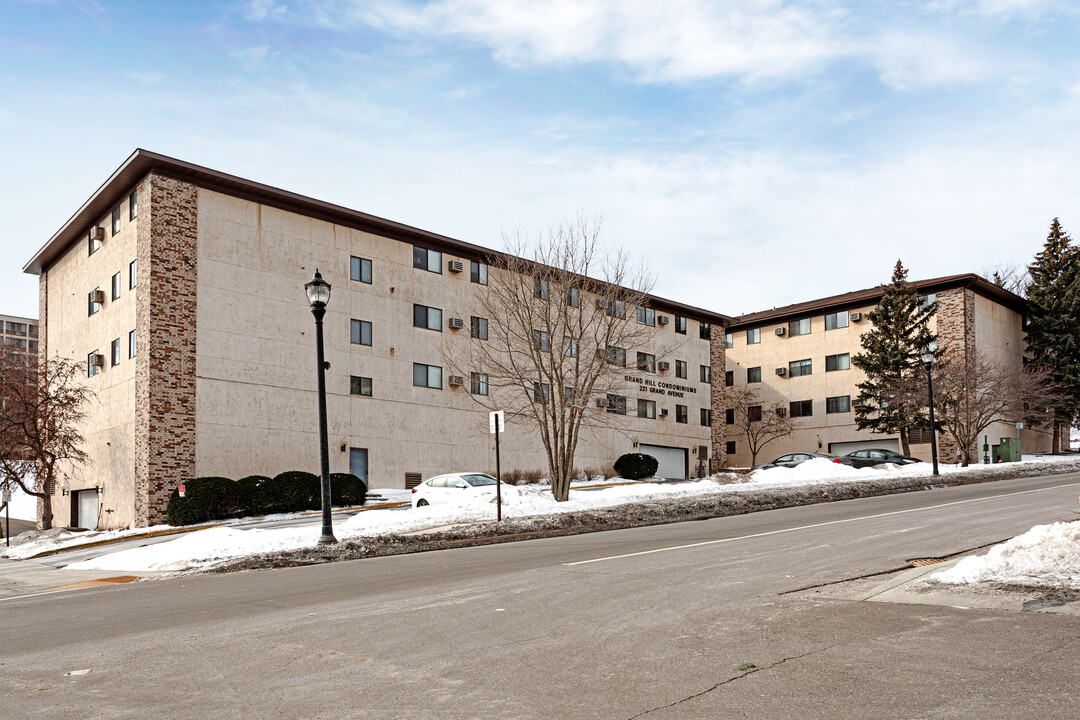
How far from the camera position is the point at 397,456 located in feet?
122

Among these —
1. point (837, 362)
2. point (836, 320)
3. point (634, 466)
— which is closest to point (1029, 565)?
point (634, 466)

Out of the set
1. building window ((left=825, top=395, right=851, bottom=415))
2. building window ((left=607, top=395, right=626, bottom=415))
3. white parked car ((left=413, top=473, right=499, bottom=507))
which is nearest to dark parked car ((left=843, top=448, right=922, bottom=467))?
building window ((left=607, top=395, right=626, bottom=415))

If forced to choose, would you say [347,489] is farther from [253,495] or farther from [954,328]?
[954,328]

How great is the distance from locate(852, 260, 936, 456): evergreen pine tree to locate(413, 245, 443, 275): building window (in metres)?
26.4

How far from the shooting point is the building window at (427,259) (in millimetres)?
39312

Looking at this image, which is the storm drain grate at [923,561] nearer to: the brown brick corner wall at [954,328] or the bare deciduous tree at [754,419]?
the brown brick corner wall at [954,328]

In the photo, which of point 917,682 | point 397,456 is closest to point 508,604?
point 917,682

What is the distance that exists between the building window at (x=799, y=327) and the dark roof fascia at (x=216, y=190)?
28.4 meters

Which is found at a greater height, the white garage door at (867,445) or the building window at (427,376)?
the building window at (427,376)

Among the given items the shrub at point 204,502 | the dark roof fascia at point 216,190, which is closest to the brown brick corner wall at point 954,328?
the dark roof fascia at point 216,190

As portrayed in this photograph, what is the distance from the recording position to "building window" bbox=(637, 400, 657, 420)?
49.7 metres

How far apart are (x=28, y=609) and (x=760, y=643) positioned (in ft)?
30.2

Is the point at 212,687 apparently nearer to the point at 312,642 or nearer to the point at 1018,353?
the point at 312,642

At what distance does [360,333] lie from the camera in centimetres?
3675
